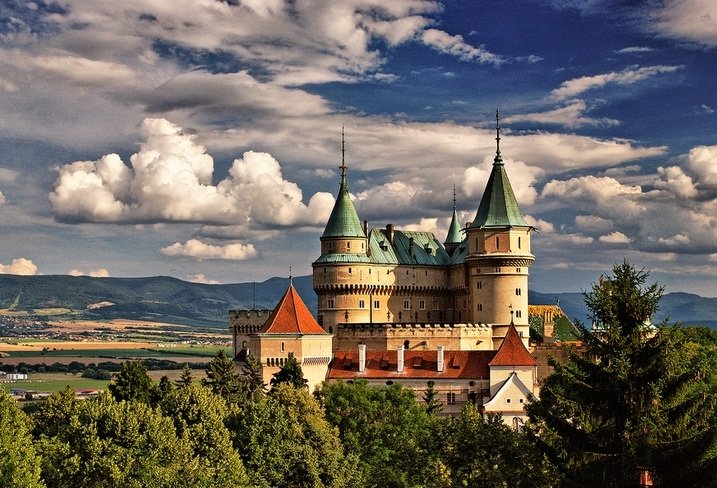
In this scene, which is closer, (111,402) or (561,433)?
(561,433)

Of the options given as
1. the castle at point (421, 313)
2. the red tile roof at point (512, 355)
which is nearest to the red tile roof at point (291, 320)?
the castle at point (421, 313)

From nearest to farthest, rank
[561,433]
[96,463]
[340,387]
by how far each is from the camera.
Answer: [561,433], [96,463], [340,387]

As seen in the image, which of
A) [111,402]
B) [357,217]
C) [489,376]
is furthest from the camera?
[357,217]

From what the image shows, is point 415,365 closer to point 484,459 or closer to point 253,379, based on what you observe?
point 253,379

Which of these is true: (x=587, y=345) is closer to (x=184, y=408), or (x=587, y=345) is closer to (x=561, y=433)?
(x=561, y=433)

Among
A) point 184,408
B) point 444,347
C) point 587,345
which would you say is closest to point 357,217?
point 444,347

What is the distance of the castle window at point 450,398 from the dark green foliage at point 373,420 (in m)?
11.5

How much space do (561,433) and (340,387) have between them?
156ft

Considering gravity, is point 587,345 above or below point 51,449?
above

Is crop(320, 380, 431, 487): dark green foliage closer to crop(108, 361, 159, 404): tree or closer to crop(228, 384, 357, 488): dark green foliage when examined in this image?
crop(228, 384, 357, 488): dark green foliage

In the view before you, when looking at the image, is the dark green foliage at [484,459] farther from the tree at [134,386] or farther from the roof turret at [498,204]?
the roof turret at [498,204]

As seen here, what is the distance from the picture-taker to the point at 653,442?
111ft

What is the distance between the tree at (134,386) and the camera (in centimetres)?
6694

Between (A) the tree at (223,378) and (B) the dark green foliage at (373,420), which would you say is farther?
(A) the tree at (223,378)
